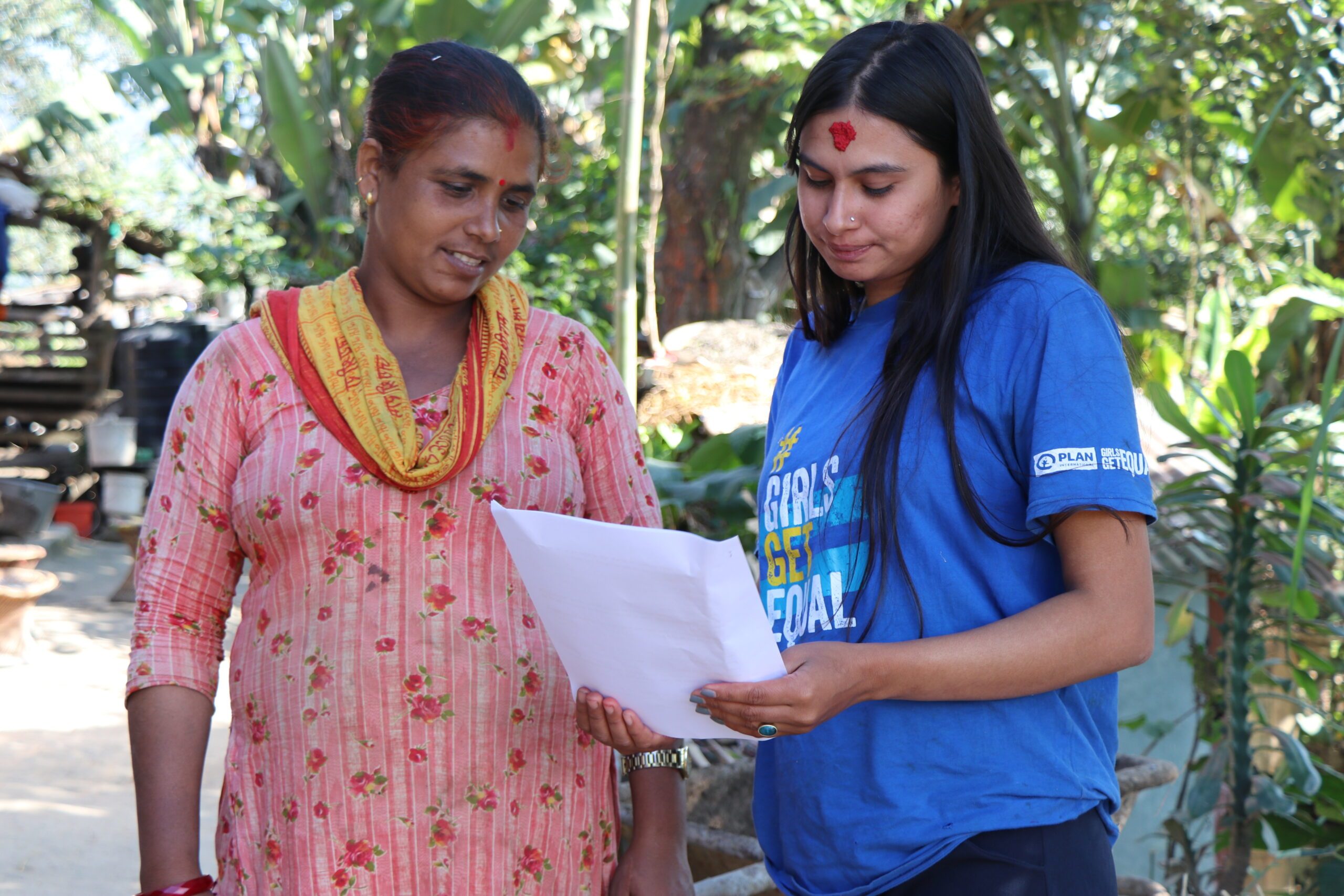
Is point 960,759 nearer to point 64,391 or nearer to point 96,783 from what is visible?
point 96,783

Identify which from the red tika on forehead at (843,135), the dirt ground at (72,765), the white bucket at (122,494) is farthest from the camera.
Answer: the white bucket at (122,494)

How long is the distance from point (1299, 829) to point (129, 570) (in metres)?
8.11

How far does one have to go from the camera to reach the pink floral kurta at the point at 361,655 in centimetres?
133

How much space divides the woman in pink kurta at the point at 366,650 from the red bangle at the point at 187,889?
1 cm

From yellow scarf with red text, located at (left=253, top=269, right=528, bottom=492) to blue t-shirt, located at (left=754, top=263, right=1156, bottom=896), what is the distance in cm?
42

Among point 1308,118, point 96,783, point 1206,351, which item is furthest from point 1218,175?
point 96,783

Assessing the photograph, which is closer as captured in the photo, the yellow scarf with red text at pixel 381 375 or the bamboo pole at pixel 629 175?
the yellow scarf with red text at pixel 381 375

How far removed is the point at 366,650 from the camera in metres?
1.34

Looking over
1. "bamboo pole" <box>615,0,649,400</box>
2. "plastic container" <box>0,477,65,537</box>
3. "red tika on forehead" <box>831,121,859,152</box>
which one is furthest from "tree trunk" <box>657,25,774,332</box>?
"plastic container" <box>0,477,65,537</box>

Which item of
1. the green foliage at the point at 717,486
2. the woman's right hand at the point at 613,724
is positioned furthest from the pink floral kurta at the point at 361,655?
the green foliage at the point at 717,486

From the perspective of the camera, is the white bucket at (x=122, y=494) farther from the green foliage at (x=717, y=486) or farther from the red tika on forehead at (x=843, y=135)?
the red tika on forehead at (x=843, y=135)

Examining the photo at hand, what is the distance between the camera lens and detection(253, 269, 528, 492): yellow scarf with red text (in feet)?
4.44

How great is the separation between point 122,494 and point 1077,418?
11.4 meters

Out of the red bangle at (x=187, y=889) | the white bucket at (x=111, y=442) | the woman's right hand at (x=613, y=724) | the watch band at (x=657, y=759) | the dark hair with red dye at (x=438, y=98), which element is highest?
the white bucket at (x=111, y=442)
